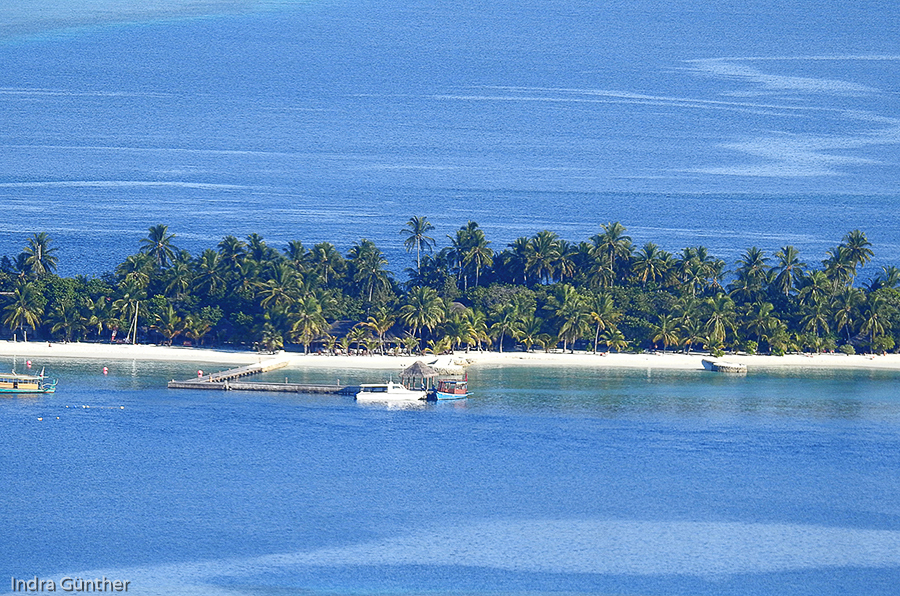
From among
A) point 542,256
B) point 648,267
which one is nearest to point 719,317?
point 648,267

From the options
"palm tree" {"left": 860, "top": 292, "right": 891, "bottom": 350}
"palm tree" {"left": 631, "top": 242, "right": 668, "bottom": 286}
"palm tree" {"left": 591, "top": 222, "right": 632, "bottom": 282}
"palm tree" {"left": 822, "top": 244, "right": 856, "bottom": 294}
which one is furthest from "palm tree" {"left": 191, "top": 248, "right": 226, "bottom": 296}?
A: "palm tree" {"left": 860, "top": 292, "right": 891, "bottom": 350}

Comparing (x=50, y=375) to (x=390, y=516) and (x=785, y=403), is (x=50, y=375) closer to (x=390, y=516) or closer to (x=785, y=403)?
(x=390, y=516)

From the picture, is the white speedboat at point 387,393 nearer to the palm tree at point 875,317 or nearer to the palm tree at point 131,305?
the palm tree at point 131,305

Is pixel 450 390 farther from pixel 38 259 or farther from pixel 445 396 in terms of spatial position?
pixel 38 259

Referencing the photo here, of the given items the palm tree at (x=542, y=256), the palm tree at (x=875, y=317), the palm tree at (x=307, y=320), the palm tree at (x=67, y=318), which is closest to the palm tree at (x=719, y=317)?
the palm tree at (x=875, y=317)

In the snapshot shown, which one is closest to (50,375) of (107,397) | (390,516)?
(107,397)

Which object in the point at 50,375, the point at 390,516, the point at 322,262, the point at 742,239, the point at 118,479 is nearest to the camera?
the point at 390,516

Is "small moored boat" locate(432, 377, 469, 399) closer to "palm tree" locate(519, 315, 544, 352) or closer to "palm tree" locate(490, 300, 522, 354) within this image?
"palm tree" locate(490, 300, 522, 354)
